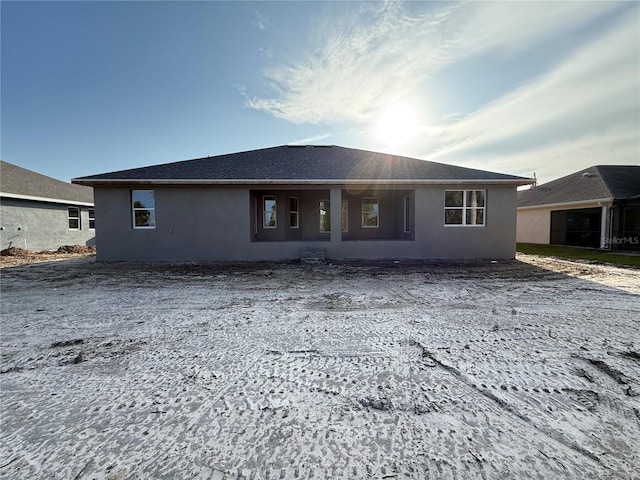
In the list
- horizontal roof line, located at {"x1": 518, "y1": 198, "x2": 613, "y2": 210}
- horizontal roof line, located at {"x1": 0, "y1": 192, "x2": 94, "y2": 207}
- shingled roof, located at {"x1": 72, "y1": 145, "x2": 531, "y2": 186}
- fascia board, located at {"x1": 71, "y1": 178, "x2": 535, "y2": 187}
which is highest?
shingled roof, located at {"x1": 72, "y1": 145, "x2": 531, "y2": 186}

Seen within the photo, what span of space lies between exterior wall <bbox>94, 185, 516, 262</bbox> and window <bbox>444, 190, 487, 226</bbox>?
233mm

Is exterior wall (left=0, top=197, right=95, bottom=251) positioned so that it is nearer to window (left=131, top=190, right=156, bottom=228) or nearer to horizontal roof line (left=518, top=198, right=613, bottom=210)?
window (left=131, top=190, right=156, bottom=228)

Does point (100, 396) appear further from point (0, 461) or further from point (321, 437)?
point (321, 437)

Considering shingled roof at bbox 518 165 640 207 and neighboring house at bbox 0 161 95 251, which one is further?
shingled roof at bbox 518 165 640 207

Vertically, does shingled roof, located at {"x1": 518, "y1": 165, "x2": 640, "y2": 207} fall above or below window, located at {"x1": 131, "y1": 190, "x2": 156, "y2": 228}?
above

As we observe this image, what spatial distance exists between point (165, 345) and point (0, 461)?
5.97ft

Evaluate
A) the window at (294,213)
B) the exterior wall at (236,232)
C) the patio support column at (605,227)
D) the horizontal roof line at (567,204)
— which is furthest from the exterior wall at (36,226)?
the patio support column at (605,227)

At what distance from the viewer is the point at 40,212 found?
15.5 m

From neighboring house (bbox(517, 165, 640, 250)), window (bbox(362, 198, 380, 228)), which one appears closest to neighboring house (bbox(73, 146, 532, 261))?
window (bbox(362, 198, 380, 228))

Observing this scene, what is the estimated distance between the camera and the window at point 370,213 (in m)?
15.0

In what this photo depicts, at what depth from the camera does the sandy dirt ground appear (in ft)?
6.10

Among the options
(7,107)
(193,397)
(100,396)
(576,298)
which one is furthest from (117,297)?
(7,107)

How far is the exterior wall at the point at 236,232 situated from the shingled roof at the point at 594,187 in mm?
8418

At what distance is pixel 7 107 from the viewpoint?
15.1 meters
